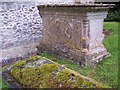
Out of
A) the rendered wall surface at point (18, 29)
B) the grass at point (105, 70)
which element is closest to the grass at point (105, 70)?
the grass at point (105, 70)

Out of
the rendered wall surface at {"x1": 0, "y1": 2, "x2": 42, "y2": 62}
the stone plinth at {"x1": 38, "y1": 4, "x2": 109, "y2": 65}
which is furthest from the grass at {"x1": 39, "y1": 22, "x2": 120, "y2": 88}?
the rendered wall surface at {"x1": 0, "y1": 2, "x2": 42, "y2": 62}

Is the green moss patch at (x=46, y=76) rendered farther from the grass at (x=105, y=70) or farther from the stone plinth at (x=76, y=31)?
the stone plinth at (x=76, y=31)

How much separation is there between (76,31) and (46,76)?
383 centimetres

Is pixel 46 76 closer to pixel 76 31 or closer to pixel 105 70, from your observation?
pixel 105 70

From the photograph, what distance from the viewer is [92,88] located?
243 cm

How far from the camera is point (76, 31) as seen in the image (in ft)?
21.4

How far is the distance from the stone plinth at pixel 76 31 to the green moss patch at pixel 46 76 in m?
3.23

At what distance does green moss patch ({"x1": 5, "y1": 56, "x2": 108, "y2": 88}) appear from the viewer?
2598mm

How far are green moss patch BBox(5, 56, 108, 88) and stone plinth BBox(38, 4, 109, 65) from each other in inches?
127

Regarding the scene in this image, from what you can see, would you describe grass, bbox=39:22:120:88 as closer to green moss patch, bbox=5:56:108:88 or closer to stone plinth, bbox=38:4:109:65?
stone plinth, bbox=38:4:109:65

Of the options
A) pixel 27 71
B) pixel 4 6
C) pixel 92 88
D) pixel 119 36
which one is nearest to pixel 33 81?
pixel 27 71

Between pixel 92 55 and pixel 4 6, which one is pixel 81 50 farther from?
pixel 4 6

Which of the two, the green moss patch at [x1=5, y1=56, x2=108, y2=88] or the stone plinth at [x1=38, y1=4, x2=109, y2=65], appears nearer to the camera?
the green moss patch at [x1=5, y1=56, x2=108, y2=88]

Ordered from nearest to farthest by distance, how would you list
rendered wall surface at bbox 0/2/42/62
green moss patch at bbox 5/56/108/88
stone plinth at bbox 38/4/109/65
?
green moss patch at bbox 5/56/108/88
stone plinth at bbox 38/4/109/65
rendered wall surface at bbox 0/2/42/62
